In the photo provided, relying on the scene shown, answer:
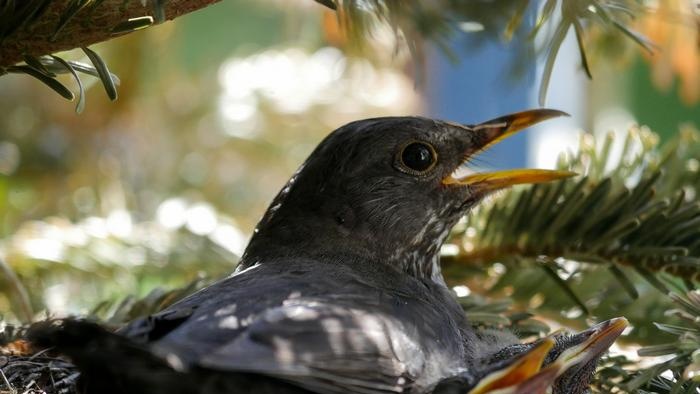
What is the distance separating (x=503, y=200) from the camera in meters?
1.87

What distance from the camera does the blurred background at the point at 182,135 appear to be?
2.11 meters

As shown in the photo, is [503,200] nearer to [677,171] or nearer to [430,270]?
[430,270]

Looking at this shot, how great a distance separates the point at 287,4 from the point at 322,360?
255cm

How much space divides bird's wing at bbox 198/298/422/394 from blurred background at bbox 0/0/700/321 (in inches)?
29.6

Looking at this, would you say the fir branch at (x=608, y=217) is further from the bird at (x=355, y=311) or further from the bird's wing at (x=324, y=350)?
the bird's wing at (x=324, y=350)

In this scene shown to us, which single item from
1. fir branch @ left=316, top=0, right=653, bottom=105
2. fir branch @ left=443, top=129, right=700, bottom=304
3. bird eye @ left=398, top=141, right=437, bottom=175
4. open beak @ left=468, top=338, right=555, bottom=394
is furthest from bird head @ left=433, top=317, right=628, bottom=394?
bird eye @ left=398, top=141, right=437, bottom=175

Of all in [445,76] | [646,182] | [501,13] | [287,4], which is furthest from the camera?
[445,76]

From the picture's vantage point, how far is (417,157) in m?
1.84

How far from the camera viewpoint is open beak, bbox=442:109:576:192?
1800mm

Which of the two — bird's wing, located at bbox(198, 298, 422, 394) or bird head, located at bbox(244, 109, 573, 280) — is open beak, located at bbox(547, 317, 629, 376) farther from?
bird head, located at bbox(244, 109, 573, 280)

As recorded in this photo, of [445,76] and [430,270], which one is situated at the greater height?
[430,270]

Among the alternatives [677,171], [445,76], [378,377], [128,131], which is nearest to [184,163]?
[128,131]

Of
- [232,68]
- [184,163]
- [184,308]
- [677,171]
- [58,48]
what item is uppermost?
[58,48]

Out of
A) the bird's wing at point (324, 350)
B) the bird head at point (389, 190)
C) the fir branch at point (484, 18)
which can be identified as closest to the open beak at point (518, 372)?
the bird's wing at point (324, 350)
